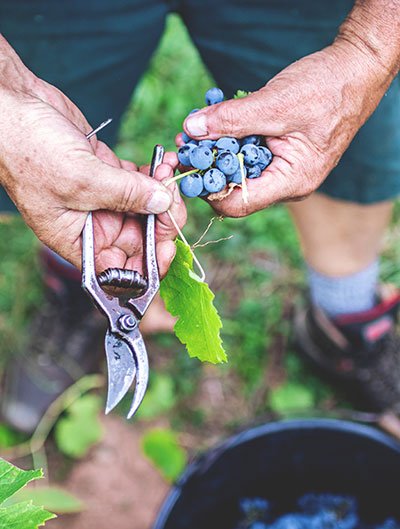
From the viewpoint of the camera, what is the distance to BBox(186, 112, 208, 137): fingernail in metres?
1.22

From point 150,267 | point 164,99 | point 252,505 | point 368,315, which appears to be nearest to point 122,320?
point 150,267

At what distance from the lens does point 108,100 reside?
1.90 m

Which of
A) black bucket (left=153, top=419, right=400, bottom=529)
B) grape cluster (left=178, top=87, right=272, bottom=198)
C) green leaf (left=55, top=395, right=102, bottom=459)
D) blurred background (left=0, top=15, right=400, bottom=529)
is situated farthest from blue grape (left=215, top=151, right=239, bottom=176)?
green leaf (left=55, top=395, right=102, bottom=459)

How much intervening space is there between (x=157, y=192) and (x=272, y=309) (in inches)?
61.3

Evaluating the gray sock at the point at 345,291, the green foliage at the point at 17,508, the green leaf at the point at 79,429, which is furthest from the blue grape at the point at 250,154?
the green leaf at the point at 79,429

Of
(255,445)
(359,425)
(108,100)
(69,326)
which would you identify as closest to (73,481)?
(69,326)

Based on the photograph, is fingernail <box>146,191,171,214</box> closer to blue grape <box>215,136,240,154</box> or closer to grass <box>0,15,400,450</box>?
blue grape <box>215,136,240,154</box>

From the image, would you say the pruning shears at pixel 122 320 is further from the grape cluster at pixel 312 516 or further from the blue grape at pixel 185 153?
the grape cluster at pixel 312 516

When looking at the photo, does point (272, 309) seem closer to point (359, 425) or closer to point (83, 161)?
point (359, 425)

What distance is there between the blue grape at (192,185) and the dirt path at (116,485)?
4.73 ft

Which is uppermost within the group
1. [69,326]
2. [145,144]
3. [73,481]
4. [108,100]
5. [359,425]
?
[108,100]

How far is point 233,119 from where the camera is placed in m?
1.20

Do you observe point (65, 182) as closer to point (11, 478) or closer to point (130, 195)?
point (130, 195)

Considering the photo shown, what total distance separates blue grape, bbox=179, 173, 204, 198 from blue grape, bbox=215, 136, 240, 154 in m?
0.06
